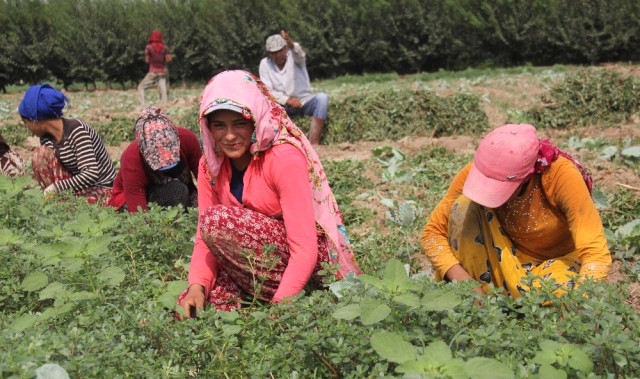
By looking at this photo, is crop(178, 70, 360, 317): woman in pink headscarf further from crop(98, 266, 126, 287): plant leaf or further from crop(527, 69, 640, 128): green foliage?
crop(527, 69, 640, 128): green foliage

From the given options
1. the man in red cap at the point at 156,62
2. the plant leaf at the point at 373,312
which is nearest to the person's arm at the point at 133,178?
the plant leaf at the point at 373,312

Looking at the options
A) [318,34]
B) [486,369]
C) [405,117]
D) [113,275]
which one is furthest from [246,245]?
[318,34]

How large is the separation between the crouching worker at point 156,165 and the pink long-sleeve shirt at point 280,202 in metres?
1.14

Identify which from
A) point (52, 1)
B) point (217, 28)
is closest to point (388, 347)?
point (217, 28)

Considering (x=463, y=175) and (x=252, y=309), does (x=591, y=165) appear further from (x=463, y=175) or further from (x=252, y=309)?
(x=252, y=309)

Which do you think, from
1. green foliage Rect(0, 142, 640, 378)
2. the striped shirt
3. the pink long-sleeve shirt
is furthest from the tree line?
green foliage Rect(0, 142, 640, 378)

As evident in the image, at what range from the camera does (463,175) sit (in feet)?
9.57

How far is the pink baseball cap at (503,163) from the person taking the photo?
2.47 m

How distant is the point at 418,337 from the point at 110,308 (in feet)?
4.13

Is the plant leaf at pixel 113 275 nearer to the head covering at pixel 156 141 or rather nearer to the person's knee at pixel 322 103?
the head covering at pixel 156 141

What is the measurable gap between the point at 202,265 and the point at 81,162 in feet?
7.30

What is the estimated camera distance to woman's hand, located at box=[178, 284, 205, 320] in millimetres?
2736

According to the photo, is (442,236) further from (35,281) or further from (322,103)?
(322,103)

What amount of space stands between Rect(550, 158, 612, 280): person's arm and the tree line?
19502 millimetres
